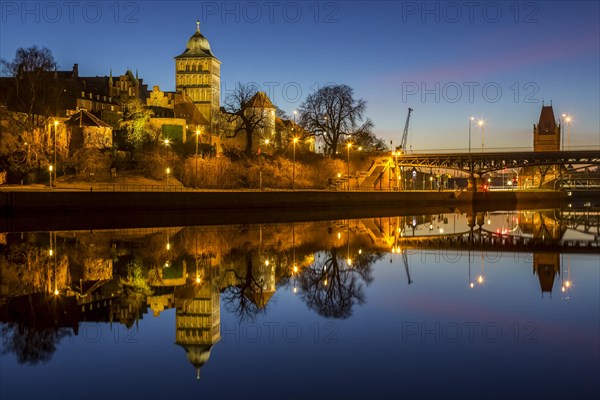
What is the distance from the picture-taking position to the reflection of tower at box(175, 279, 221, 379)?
1327 centimetres

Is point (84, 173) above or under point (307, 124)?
under

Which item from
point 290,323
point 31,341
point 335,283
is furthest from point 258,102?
point 31,341

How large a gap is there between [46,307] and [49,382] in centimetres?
681

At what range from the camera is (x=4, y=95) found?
229ft

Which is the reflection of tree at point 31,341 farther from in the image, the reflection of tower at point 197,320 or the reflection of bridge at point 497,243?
the reflection of bridge at point 497,243

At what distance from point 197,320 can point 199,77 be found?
119 m

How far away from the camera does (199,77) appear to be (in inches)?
5157

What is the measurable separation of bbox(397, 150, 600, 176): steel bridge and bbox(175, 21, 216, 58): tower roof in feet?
161

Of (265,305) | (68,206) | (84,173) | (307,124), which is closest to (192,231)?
(68,206)

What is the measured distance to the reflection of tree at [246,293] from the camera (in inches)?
716

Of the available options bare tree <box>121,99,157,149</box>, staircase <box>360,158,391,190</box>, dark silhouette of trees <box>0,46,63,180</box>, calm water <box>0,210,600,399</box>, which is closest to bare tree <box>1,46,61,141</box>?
dark silhouette of trees <box>0,46,63,180</box>

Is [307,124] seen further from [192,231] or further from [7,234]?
[7,234]

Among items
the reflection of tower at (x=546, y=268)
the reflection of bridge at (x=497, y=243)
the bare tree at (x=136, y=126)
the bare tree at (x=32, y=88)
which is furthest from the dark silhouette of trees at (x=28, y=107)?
the reflection of tower at (x=546, y=268)

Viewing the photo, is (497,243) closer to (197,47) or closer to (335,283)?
(335,283)
